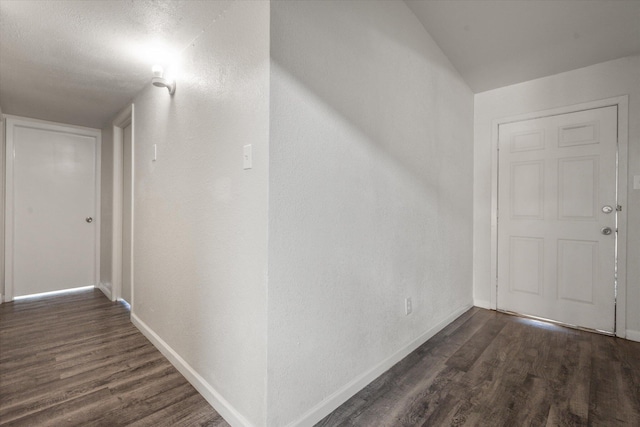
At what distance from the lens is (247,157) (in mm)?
1411

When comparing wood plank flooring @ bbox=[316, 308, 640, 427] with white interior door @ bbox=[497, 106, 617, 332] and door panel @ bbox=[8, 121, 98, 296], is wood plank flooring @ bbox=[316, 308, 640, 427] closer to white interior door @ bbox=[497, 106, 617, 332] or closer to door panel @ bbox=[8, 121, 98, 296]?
white interior door @ bbox=[497, 106, 617, 332]

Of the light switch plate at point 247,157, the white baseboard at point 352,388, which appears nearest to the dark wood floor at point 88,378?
the white baseboard at point 352,388

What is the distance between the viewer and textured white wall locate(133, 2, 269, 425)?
4.47 ft

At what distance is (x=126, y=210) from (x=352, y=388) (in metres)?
3.20

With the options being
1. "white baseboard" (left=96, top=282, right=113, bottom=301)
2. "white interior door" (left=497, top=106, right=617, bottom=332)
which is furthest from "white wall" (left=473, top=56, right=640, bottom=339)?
"white baseboard" (left=96, top=282, right=113, bottom=301)

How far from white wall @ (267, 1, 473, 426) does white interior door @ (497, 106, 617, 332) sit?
44.1 inches

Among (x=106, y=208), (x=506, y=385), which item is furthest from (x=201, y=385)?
(x=106, y=208)

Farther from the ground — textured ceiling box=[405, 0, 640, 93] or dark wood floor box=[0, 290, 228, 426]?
textured ceiling box=[405, 0, 640, 93]

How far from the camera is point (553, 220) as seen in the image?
2910mm

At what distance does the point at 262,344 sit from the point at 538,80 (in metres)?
3.57

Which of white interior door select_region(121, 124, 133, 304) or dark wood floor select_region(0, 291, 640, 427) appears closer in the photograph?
dark wood floor select_region(0, 291, 640, 427)

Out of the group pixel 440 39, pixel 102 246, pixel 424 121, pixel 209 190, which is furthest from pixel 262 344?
pixel 102 246

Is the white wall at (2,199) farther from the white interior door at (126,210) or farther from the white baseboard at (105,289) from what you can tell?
the white interior door at (126,210)

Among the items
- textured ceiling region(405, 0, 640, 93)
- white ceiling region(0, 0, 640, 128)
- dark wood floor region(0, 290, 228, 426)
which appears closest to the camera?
dark wood floor region(0, 290, 228, 426)
